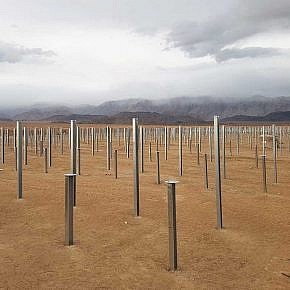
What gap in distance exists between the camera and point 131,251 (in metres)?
6.23

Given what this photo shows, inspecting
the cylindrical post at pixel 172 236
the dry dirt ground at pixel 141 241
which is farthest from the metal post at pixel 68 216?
the cylindrical post at pixel 172 236

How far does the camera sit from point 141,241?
675 centimetres

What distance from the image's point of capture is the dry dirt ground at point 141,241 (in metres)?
5.17

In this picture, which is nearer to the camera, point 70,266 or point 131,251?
point 70,266

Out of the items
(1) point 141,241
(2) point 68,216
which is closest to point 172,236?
(1) point 141,241

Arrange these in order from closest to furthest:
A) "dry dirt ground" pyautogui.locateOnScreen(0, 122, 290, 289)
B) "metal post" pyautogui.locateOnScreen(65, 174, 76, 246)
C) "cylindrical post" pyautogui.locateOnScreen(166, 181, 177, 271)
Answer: "dry dirt ground" pyautogui.locateOnScreen(0, 122, 290, 289) < "cylindrical post" pyautogui.locateOnScreen(166, 181, 177, 271) < "metal post" pyautogui.locateOnScreen(65, 174, 76, 246)

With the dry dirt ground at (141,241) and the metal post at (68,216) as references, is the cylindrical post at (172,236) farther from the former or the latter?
the metal post at (68,216)

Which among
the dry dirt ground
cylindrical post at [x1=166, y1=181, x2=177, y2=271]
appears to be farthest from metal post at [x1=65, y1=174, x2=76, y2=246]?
cylindrical post at [x1=166, y1=181, x2=177, y2=271]

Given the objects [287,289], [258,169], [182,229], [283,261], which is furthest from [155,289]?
[258,169]

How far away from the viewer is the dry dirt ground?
5172mm

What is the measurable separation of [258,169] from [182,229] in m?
12.1

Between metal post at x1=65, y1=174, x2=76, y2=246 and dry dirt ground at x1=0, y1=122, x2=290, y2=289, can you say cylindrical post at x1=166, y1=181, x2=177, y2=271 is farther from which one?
metal post at x1=65, y1=174, x2=76, y2=246

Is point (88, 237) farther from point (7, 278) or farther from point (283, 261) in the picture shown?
point (283, 261)

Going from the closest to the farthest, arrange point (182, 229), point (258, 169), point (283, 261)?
point (283, 261) → point (182, 229) → point (258, 169)
